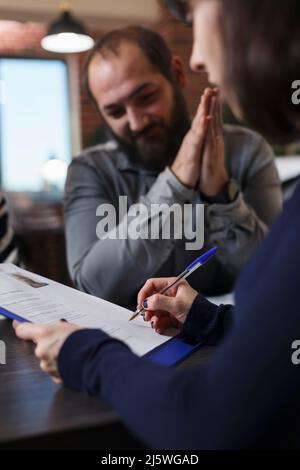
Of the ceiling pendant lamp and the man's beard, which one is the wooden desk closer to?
the man's beard

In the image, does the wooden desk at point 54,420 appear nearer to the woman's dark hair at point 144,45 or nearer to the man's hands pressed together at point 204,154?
the man's hands pressed together at point 204,154

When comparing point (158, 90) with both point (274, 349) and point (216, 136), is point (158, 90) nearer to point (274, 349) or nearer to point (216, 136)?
point (216, 136)

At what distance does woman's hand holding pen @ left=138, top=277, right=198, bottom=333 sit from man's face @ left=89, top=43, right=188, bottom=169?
2.07 ft

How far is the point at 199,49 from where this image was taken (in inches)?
17.7

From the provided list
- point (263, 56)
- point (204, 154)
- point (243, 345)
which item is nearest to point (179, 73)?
point (204, 154)

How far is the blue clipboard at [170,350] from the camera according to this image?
1.82 ft

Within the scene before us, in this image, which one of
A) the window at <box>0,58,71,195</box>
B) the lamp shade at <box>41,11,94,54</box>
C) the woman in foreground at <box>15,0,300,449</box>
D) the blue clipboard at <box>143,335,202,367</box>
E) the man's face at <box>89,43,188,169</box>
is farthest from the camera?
the window at <box>0,58,71,195</box>

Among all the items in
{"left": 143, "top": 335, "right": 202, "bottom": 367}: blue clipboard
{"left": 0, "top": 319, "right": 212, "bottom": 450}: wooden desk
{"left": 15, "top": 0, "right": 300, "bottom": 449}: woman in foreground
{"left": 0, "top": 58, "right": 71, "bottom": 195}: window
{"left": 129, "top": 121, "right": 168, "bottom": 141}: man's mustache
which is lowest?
{"left": 0, "top": 58, "right": 71, "bottom": 195}: window

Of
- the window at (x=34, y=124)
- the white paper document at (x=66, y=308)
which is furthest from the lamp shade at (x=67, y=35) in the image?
the white paper document at (x=66, y=308)

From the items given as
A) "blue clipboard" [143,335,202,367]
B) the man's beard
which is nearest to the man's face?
the man's beard

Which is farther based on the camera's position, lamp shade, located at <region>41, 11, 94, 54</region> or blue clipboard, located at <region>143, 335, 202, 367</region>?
lamp shade, located at <region>41, 11, 94, 54</region>

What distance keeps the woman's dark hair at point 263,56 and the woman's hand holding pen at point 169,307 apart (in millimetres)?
280

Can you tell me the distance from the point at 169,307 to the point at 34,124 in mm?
3307

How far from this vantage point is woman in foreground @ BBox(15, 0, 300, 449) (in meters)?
0.36
